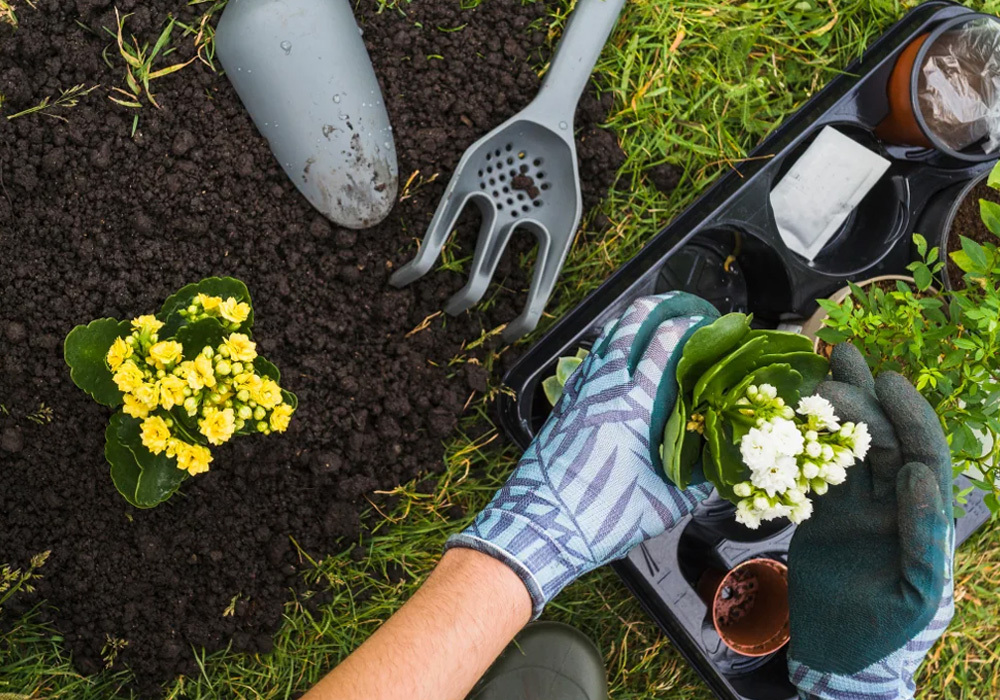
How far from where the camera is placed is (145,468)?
1.01 meters

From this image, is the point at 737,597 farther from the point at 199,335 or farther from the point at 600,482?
the point at 199,335

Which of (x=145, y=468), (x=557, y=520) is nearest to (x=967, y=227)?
(x=557, y=520)

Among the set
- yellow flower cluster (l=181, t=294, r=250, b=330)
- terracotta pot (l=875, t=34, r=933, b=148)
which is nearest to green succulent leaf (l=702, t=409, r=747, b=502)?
yellow flower cluster (l=181, t=294, r=250, b=330)

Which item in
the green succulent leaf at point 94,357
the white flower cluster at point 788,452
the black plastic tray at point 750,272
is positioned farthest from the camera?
the black plastic tray at point 750,272

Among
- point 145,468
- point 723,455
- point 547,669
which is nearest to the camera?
point 723,455

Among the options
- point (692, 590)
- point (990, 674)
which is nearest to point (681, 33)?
point (692, 590)

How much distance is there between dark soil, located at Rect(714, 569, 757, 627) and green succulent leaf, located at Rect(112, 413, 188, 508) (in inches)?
35.4

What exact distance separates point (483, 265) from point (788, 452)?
2.11ft

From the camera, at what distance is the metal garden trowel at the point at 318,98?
115cm

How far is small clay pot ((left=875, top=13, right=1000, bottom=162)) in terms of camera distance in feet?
4.00

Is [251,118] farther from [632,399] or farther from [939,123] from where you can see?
[939,123]

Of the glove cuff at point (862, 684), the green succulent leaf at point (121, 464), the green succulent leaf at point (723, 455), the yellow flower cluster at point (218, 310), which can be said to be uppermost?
the yellow flower cluster at point (218, 310)

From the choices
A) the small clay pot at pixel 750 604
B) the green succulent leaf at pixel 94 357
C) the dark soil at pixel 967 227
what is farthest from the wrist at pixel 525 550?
the dark soil at pixel 967 227

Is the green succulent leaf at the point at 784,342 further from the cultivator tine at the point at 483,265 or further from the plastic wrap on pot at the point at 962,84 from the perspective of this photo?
the plastic wrap on pot at the point at 962,84
